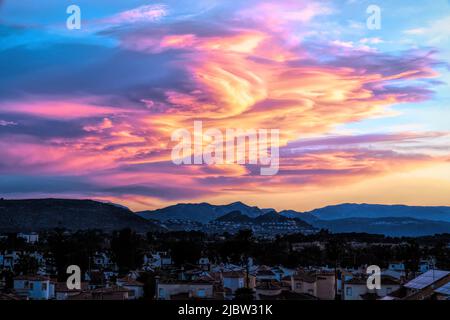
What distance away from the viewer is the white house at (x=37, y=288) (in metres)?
33.9

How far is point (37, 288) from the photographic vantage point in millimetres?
34062

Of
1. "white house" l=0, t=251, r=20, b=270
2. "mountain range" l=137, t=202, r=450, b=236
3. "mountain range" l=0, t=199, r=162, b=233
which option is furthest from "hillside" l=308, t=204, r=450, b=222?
"white house" l=0, t=251, r=20, b=270

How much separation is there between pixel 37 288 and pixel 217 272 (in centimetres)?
1602

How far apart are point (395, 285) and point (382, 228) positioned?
130 meters

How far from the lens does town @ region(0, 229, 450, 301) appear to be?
2984 cm

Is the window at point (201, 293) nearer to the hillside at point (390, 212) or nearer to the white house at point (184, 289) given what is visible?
the white house at point (184, 289)

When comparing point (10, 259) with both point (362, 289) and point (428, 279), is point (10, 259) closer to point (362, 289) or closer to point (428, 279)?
point (362, 289)

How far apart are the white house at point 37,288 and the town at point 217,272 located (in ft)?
0.18

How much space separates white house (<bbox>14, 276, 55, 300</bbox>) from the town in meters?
0.05

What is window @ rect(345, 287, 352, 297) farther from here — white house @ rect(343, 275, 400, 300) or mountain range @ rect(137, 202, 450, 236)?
mountain range @ rect(137, 202, 450, 236)

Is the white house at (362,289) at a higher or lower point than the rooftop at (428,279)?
lower

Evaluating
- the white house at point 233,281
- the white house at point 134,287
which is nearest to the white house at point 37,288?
the white house at point 134,287
